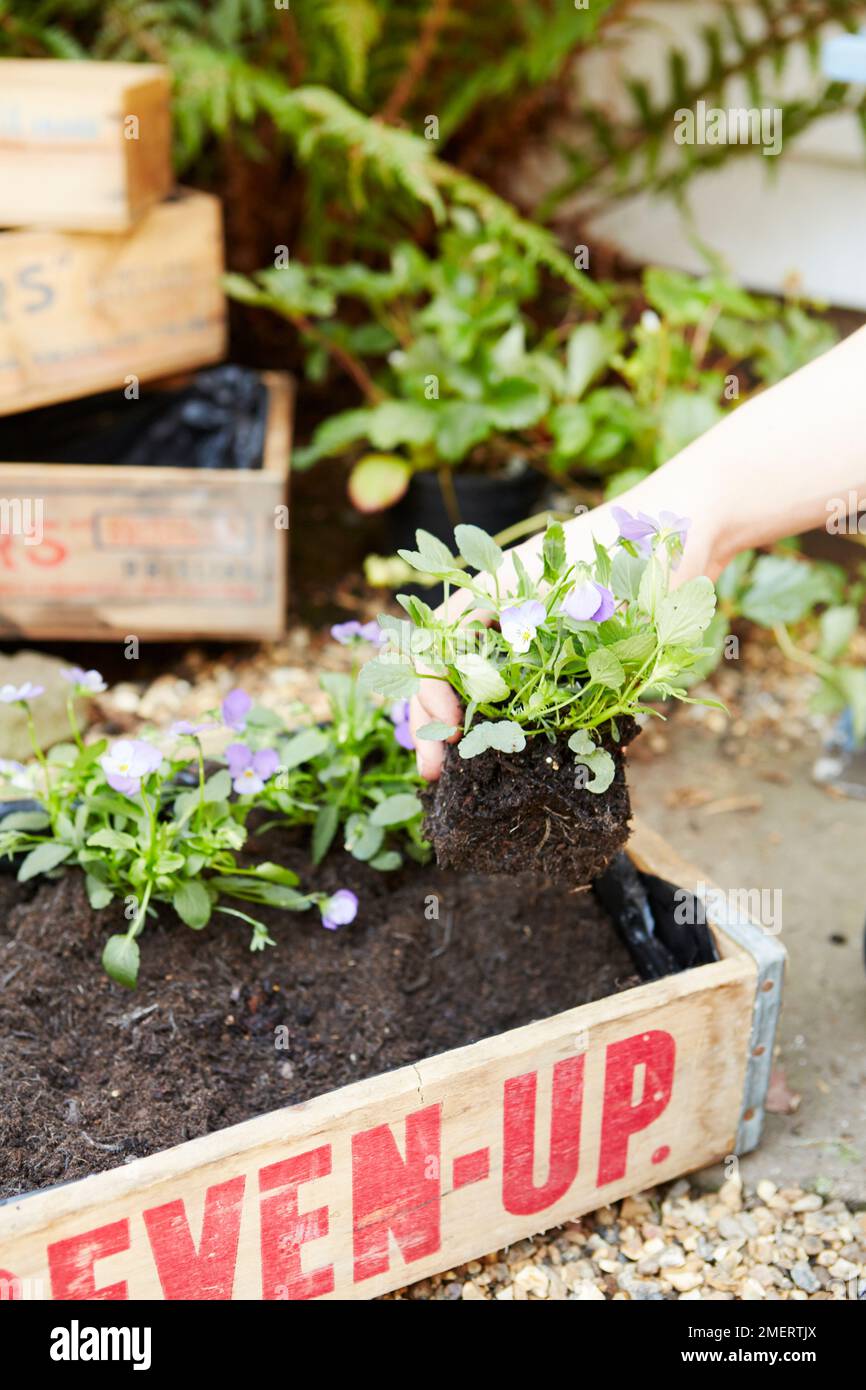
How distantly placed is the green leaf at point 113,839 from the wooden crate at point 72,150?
1.61 meters

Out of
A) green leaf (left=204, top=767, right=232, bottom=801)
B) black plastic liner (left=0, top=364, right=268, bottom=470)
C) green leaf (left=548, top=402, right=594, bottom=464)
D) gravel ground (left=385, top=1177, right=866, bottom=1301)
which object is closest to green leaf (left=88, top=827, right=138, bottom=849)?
green leaf (left=204, top=767, right=232, bottom=801)

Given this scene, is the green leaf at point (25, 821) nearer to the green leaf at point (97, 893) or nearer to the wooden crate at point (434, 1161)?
the green leaf at point (97, 893)

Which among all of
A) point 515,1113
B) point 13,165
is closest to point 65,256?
point 13,165

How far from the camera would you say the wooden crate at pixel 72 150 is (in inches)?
98.3

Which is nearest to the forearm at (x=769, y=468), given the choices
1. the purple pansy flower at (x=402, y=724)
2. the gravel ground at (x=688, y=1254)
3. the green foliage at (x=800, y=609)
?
the purple pansy flower at (x=402, y=724)

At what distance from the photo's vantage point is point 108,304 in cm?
270

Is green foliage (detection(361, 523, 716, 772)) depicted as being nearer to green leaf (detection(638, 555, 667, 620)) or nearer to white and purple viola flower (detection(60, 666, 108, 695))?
green leaf (detection(638, 555, 667, 620))

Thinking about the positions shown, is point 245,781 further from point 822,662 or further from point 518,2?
point 518,2

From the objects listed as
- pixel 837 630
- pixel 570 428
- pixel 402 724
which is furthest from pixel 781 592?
pixel 402 724

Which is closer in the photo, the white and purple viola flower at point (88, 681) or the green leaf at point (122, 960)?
the green leaf at point (122, 960)

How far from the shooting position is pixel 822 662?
2533mm

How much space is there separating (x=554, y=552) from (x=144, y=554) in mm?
1555

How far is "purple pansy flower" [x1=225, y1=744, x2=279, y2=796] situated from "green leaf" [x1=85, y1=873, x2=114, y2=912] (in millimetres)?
204

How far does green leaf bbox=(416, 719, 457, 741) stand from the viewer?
1.27m
